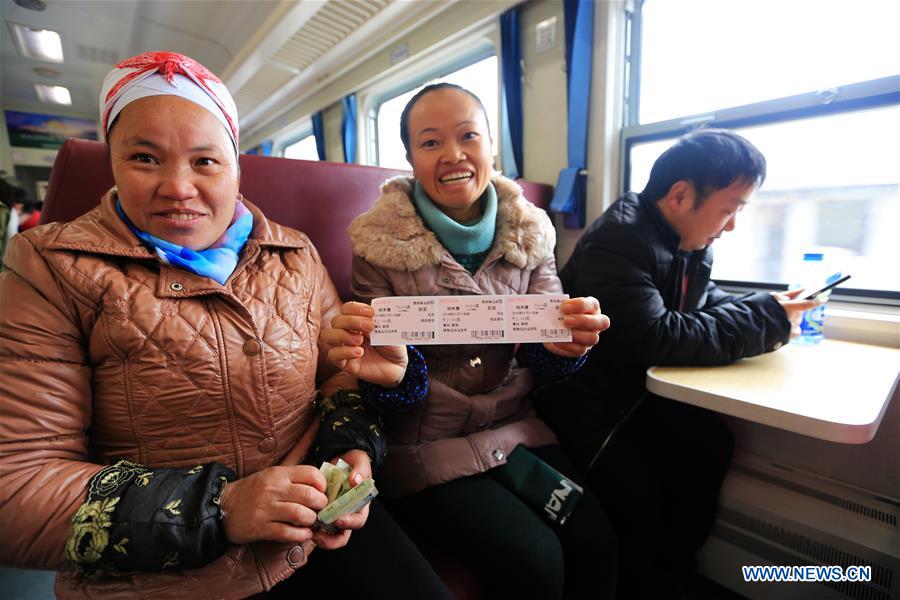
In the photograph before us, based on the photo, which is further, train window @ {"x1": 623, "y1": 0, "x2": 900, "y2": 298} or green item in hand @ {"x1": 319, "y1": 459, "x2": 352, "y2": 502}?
train window @ {"x1": 623, "y1": 0, "x2": 900, "y2": 298}

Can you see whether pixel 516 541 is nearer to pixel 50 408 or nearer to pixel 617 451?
pixel 617 451

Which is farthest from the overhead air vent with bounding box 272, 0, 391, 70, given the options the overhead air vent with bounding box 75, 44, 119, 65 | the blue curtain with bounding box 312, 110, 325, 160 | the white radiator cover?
the white radiator cover

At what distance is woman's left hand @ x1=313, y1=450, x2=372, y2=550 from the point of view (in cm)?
74

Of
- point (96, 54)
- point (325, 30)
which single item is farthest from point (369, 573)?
point (96, 54)

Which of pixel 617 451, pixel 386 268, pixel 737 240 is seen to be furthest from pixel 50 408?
pixel 737 240

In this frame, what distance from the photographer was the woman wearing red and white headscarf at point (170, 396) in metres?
0.64

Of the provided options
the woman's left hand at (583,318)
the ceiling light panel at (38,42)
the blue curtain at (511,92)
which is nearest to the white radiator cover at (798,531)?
the woman's left hand at (583,318)

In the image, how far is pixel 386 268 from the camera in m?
1.10

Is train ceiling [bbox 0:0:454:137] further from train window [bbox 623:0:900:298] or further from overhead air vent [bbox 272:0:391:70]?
train window [bbox 623:0:900:298]

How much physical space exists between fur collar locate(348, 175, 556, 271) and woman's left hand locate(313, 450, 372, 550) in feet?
1.58

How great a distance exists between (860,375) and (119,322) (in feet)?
5.75

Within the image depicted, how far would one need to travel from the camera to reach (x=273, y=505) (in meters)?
0.68

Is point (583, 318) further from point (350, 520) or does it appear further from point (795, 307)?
point (795, 307)

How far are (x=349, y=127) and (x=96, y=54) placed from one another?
333cm
